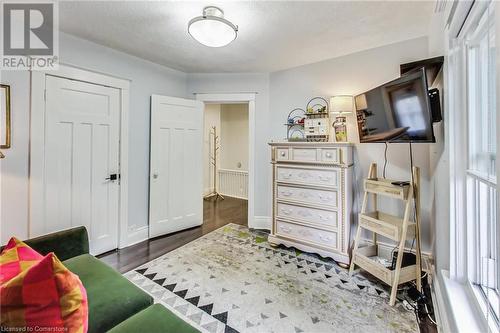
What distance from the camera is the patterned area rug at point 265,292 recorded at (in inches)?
66.2

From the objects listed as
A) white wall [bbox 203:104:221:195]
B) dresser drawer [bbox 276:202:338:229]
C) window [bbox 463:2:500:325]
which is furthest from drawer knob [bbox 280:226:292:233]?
white wall [bbox 203:104:221:195]

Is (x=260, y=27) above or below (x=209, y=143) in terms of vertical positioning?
above

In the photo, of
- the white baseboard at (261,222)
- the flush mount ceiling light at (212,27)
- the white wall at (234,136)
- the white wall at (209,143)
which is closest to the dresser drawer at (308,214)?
the white baseboard at (261,222)

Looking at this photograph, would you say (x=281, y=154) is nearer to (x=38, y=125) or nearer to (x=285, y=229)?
(x=285, y=229)

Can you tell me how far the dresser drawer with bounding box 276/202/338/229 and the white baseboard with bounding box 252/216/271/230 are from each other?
0.71m

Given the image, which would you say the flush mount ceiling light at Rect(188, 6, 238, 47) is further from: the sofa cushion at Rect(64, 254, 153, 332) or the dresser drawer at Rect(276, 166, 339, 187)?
the sofa cushion at Rect(64, 254, 153, 332)

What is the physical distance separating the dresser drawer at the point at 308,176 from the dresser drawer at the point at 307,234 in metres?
0.54

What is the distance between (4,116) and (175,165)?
1818mm

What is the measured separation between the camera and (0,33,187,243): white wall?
2.12 m

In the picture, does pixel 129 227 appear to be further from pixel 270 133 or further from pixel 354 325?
pixel 354 325

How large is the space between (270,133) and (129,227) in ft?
7.83

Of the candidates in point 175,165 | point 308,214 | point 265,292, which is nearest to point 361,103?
point 308,214

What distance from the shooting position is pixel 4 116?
2.03m

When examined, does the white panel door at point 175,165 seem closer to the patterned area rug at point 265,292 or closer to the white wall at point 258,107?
the white wall at point 258,107
